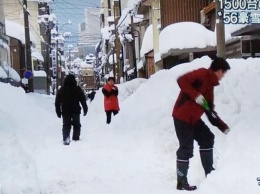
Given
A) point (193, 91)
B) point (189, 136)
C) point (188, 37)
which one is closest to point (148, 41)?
point (188, 37)

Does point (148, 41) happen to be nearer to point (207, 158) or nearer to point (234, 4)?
point (234, 4)

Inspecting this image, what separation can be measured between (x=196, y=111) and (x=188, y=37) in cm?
1543

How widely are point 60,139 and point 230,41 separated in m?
9.17

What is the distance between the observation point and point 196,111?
585 cm

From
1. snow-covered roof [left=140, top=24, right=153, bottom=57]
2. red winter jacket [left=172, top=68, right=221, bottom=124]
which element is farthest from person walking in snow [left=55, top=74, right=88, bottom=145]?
snow-covered roof [left=140, top=24, right=153, bottom=57]

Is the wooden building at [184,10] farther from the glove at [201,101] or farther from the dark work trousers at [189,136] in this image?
the glove at [201,101]

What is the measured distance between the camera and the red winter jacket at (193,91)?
570 centimetres

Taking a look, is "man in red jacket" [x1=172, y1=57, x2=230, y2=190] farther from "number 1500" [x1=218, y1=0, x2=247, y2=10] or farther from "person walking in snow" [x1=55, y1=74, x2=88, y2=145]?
"number 1500" [x1=218, y1=0, x2=247, y2=10]

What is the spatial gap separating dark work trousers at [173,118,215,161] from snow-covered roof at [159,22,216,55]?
14.5m

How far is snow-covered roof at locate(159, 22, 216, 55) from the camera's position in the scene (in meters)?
20.4

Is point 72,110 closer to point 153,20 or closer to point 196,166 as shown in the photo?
point 196,166

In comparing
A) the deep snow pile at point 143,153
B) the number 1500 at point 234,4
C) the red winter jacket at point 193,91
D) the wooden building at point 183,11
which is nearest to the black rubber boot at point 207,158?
the deep snow pile at point 143,153

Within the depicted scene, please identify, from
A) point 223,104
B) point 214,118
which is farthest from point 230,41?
point 214,118

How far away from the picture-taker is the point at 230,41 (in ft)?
61.8
